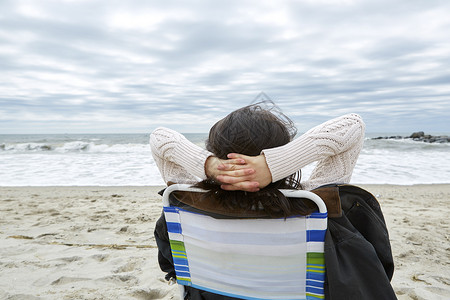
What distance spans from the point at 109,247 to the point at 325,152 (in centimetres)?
305

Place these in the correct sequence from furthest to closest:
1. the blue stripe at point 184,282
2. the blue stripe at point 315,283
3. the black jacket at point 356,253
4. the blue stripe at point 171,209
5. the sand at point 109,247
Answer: the sand at point 109,247, the blue stripe at point 184,282, the blue stripe at point 171,209, the blue stripe at point 315,283, the black jacket at point 356,253

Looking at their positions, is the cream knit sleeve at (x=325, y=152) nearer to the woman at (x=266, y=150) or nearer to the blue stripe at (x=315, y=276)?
the woman at (x=266, y=150)

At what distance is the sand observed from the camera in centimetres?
262

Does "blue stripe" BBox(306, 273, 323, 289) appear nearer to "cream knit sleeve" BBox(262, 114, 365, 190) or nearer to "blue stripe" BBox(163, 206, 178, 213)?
"cream knit sleeve" BBox(262, 114, 365, 190)

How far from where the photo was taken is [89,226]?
4.39 meters

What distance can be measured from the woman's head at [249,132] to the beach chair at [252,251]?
0.18 meters

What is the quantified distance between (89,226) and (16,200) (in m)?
2.67

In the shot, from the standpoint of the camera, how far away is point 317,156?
46.9 inches

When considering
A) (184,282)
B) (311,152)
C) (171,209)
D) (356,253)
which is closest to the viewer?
(356,253)

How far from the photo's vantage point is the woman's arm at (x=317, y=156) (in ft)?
3.59

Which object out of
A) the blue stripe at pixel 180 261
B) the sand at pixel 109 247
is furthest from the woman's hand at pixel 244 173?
the sand at pixel 109 247

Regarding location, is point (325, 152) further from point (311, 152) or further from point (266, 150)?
point (266, 150)

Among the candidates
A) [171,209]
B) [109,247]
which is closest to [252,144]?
[171,209]

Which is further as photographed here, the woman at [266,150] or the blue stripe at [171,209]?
the blue stripe at [171,209]
